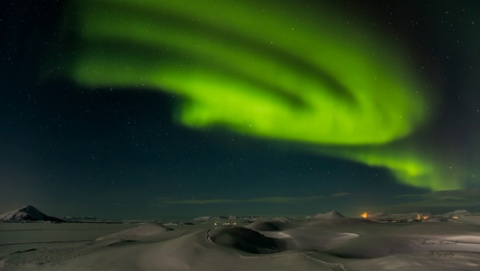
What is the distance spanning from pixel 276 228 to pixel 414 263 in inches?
904

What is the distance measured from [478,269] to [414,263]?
6.09 feet

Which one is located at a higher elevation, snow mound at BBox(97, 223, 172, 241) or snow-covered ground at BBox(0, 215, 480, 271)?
snow-covered ground at BBox(0, 215, 480, 271)

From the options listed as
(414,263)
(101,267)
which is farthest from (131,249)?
(414,263)

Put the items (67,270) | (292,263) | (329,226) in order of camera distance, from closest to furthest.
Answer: (292,263) → (67,270) → (329,226)

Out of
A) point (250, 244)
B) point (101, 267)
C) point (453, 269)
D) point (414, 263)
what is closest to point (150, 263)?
point (101, 267)

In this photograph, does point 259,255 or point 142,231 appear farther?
point 142,231

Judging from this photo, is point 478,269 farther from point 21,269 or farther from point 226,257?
point 21,269

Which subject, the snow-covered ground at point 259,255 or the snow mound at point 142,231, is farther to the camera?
the snow mound at point 142,231

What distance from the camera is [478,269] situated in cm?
1130

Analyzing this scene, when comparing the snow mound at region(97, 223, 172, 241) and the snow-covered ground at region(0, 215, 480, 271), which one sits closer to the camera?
the snow-covered ground at region(0, 215, 480, 271)

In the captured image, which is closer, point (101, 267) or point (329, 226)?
point (101, 267)

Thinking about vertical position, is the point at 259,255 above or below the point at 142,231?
above

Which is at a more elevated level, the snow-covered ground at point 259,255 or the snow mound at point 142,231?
the snow-covered ground at point 259,255

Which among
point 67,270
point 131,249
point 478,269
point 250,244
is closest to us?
point 478,269
